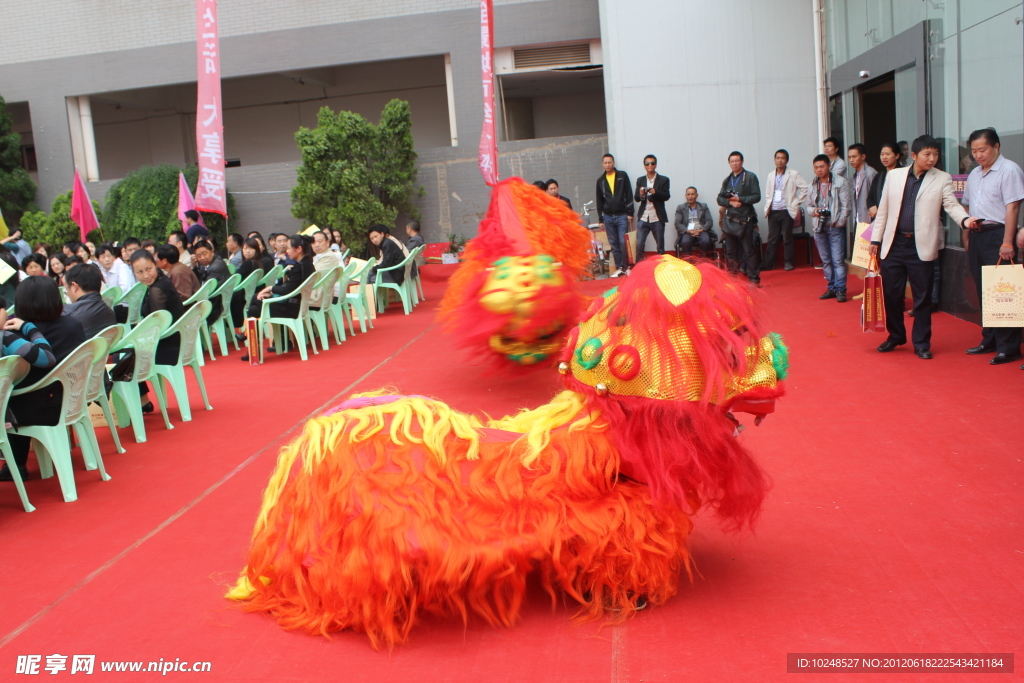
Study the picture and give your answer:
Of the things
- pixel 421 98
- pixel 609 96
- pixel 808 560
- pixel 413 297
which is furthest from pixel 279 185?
pixel 808 560

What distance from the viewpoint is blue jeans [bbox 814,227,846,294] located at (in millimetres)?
9086

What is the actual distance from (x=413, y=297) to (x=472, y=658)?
9.59 m

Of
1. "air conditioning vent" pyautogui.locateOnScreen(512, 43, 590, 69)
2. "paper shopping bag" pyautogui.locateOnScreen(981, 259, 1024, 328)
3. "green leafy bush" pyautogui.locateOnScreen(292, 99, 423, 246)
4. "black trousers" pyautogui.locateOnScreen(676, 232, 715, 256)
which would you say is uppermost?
"air conditioning vent" pyautogui.locateOnScreen(512, 43, 590, 69)

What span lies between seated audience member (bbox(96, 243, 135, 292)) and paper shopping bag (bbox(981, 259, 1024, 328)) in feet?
27.8

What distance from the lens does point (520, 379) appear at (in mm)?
6812

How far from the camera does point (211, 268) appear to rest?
30.3 ft

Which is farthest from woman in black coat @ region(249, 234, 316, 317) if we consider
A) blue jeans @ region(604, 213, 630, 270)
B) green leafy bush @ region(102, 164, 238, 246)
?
green leafy bush @ region(102, 164, 238, 246)

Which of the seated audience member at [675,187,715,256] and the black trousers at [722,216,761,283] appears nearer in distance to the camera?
the black trousers at [722,216,761,283]

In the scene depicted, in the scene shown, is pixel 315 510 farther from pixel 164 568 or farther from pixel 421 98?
pixel 421 98

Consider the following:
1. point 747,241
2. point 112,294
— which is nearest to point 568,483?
point 112,294

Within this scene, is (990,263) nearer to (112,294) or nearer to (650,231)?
(650,231)

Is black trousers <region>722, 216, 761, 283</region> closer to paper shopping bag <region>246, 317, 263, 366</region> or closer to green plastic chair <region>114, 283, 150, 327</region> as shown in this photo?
paper shopping bag <region>246, 317, 263, 366</region>

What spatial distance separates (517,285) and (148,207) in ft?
38.3

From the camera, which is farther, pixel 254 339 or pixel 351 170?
pixel 351 170
